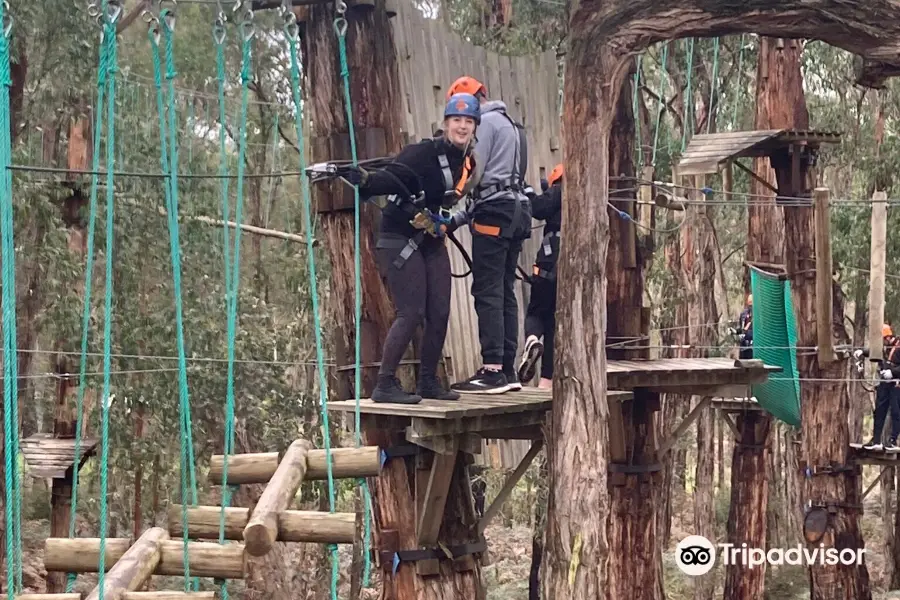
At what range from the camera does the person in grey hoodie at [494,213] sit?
5055 millimetres

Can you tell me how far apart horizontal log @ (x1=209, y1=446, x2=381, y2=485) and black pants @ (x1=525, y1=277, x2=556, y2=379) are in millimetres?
1811

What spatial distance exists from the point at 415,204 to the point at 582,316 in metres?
0.82

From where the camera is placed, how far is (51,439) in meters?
8.45

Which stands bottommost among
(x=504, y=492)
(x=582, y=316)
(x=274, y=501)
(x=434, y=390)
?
(x=504, y=492)

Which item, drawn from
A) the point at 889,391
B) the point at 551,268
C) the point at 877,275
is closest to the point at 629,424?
the point at 877,275

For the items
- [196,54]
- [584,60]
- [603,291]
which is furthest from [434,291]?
[196,54]

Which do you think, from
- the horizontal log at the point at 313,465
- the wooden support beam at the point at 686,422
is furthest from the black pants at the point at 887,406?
the horizontal log at the point at 313,465

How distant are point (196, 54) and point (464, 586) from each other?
9.43 metres

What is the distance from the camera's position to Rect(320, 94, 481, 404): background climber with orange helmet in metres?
4.70

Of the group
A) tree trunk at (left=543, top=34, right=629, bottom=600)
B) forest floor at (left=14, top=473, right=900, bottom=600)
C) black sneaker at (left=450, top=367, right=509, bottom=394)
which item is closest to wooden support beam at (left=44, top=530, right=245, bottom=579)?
tree trunk at (left=543, top=34, right=629, bottom=600)

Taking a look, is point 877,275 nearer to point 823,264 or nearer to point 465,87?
point 823,264

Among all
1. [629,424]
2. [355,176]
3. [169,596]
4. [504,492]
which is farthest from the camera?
[629,424]

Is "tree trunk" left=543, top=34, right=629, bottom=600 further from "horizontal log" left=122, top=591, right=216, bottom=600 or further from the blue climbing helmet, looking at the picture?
"horizontal log" left=122, top=591, right=216, bottom=600

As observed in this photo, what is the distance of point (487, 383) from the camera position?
525 cm
